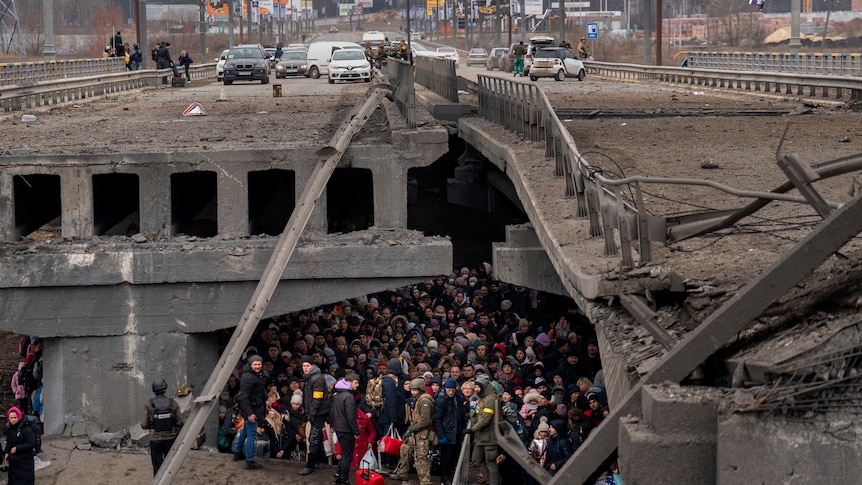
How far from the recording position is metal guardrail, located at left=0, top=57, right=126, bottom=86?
122 ft

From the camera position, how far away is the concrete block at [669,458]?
238 inches

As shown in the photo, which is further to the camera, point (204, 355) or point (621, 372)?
point (204, 355)

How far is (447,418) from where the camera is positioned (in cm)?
1397

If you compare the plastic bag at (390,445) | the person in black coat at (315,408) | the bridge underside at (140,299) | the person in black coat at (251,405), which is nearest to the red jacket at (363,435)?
the plastic bag at (390,445)

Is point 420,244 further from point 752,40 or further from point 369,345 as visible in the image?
point 752,40

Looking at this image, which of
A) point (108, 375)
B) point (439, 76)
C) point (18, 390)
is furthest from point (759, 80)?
point (18, 390)

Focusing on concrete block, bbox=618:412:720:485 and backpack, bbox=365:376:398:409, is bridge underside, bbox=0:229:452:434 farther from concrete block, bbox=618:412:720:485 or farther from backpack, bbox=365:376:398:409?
concrete block, bbox=618:412:720:485

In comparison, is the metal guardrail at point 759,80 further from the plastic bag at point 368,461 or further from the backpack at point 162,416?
the backpack at point 162,416

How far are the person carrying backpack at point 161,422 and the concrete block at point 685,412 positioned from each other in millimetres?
8643

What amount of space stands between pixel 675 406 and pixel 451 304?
1585 cm

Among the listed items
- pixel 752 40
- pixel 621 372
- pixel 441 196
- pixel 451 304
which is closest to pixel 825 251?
pixel 621 372

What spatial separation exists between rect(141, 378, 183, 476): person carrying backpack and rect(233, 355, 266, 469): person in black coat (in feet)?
4.24

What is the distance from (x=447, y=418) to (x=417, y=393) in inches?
16.8

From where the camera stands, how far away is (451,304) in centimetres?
2186
